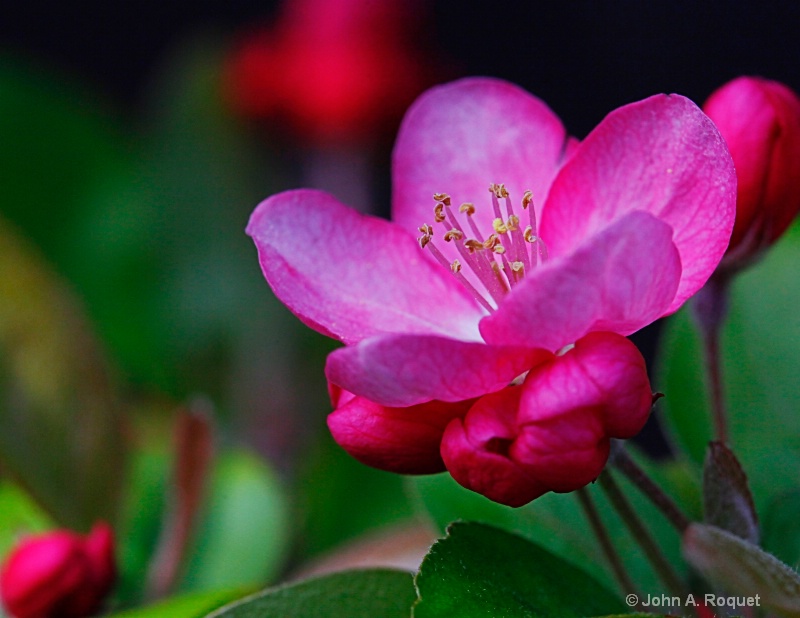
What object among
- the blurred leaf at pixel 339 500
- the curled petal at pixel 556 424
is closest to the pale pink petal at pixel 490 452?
the curled petal at pixel 556 424

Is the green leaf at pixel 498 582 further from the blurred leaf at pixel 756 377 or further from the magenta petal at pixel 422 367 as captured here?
the blurred leaf at pixel 756 377

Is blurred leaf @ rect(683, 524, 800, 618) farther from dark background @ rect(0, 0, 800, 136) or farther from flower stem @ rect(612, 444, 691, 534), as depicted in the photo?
dark background @ rect(0, 0, 800, 136)

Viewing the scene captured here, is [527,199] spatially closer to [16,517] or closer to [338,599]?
[338,599]

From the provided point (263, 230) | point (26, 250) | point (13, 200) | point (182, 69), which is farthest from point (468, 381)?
point (182, 69)

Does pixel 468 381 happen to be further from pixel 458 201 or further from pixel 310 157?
pixel 310 157

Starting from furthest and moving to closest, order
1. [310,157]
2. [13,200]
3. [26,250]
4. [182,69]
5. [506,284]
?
[310,157] → [182,69] → [13,200] → [26,250] → [506,284]

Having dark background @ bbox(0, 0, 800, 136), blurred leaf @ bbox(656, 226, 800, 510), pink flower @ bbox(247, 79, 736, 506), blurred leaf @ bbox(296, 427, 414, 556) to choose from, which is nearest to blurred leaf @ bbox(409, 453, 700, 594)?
blurred leaf @ bbox(656, 226, 800, 510)

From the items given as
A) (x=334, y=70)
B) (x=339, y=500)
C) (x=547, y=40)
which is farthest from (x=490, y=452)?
(x=547, y=40)
